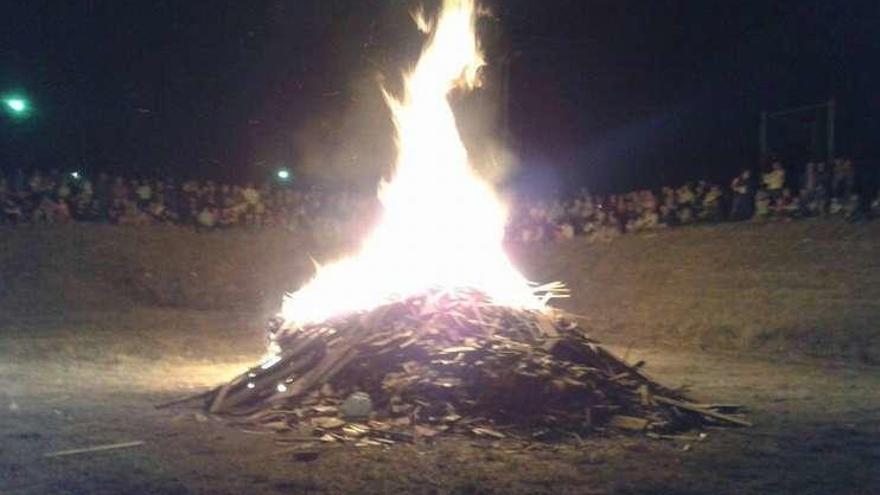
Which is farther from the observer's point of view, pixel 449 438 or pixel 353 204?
pixel 353 204

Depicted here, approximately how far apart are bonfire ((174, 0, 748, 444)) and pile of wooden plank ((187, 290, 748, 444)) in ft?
0.05

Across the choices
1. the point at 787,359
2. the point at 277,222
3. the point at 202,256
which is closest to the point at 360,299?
the point at 787,359

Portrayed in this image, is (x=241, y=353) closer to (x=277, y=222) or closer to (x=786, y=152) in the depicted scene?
(x=277, y=222)

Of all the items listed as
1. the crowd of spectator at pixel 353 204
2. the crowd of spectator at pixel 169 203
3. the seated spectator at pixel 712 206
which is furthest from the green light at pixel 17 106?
the seated spectator at pixel 712 206

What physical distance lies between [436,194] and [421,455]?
14.1ft

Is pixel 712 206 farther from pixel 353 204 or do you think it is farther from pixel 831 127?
pixel 353 204

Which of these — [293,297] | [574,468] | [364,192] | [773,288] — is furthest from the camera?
[364,192]

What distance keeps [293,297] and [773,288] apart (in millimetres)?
8777

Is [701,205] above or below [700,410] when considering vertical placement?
above

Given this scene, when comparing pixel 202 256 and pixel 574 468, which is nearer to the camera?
pixel 574 468

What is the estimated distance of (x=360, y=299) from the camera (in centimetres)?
1102

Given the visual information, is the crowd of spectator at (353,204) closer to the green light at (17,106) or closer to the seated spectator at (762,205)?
the seated spectator at (762,205)

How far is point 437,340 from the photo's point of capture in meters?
9.76

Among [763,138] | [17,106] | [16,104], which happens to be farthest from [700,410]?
[17,106]
